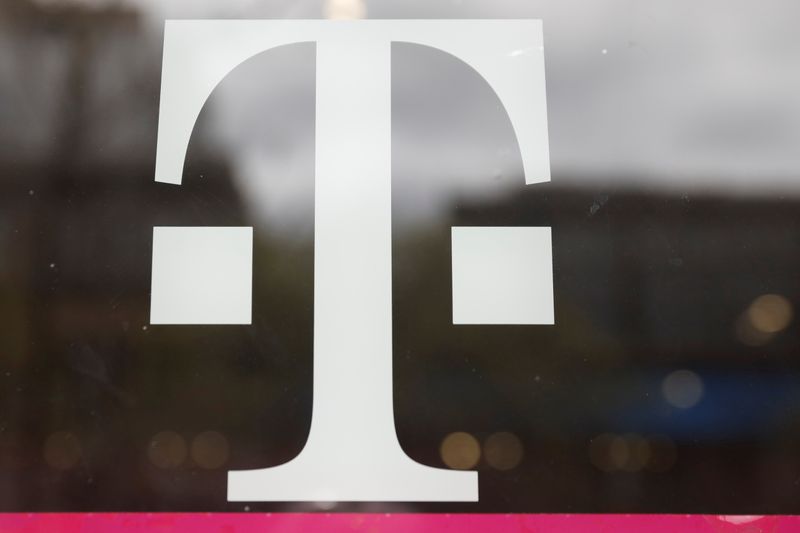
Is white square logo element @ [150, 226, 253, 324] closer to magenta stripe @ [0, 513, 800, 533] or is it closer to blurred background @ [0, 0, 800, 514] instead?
blurred background @ [0, 0, 800, 514]

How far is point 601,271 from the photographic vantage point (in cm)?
90

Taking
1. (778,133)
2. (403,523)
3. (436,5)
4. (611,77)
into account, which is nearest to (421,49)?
(436,5)

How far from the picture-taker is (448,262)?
35.3 inches

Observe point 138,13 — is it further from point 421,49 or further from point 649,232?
point 649,232

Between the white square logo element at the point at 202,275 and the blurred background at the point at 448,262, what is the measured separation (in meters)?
0.02

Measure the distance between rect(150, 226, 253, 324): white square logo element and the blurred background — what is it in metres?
0.02

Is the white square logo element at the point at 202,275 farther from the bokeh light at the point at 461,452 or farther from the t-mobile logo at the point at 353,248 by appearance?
the bokeh light at the point at 461,452

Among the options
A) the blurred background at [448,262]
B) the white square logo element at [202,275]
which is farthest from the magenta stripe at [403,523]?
the white square logo element at [202,275]

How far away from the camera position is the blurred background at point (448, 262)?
0.87 m

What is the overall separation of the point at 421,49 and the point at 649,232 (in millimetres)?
447

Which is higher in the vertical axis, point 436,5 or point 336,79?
point 436,5

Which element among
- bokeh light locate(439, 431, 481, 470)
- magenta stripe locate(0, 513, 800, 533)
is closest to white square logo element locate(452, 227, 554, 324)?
bokeh light locate(439, 431, 481, 470)

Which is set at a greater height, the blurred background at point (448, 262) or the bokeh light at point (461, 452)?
the blurred background at point (448, 262)

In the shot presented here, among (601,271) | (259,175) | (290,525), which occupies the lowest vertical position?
(290,525)
